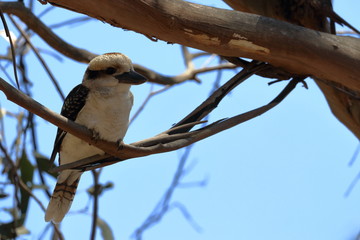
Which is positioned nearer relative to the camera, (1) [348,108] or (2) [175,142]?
(2) [175,142]

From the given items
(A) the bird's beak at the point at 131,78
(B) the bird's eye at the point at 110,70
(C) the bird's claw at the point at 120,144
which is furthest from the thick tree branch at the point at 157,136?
(B) the bird's eye at the point at 110,70

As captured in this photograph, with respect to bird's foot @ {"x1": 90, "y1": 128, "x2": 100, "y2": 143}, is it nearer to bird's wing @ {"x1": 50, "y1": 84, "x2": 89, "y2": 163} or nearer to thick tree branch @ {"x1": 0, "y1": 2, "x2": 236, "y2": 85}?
bird's wing @ {"x1": 50, "y1": 84, "x2": 89, "y2": 163}

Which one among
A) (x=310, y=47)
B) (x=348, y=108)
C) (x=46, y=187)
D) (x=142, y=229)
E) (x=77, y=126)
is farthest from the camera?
(x=142, y=229)

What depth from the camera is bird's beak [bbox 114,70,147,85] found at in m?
2.13

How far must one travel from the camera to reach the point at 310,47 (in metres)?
1.95

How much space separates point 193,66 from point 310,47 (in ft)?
5.62

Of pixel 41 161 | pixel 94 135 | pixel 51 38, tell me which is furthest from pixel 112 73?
pixel 41 161

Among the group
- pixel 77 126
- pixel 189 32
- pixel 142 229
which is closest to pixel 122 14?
pixel 189 32

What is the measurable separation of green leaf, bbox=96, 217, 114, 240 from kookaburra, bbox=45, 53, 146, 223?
1.44ft

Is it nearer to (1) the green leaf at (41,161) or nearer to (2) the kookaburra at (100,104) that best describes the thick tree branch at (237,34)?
(2) the kookaburra at (100,104)

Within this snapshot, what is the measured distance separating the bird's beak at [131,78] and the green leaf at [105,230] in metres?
0.93

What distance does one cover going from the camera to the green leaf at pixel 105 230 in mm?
2777

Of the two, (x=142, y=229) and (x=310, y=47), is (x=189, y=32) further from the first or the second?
(x=142, y=229)

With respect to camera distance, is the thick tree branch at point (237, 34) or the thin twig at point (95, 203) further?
the thin twig at point (95, 203)
